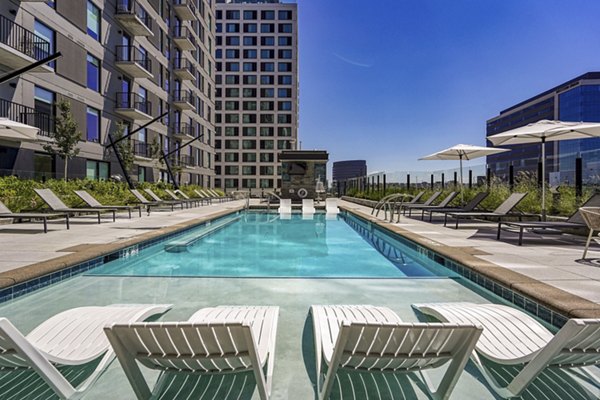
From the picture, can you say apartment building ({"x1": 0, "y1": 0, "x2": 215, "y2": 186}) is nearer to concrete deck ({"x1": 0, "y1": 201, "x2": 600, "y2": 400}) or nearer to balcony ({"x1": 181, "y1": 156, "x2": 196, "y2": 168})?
balcony ({"x1": 181, "y1": 156, "x2": 196, "y2": 168})

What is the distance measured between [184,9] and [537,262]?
33.1 m

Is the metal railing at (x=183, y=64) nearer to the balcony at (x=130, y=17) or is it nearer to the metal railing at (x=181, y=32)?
the metal railing at (x=181, y=32)

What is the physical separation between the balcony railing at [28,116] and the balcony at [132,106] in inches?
214

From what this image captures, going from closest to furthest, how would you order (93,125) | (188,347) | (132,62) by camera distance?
(188,347)
(93,125)
(132,62)

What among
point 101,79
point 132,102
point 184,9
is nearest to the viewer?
point 101,79

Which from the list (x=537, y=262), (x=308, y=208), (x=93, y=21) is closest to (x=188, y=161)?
(x=93, y=21)

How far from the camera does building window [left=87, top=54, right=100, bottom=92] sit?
18.7 meters

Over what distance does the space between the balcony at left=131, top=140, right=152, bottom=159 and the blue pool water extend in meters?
14.0

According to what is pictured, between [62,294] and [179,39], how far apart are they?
30339mm

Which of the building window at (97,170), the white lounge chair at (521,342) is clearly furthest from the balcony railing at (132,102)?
the white lounge chair at (521,342)

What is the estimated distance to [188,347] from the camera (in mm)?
1703

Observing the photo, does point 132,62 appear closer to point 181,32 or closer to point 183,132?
point 183,132

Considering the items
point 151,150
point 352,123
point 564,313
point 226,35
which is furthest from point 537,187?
point 226,35

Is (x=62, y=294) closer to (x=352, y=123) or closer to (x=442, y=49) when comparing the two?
(x=442, y=49)
